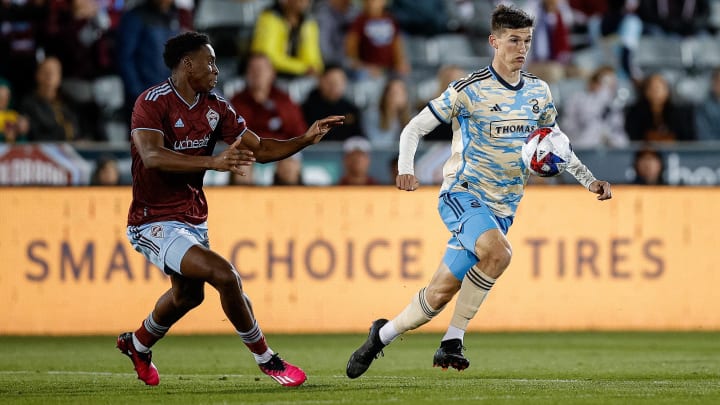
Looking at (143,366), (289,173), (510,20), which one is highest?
(510,20)

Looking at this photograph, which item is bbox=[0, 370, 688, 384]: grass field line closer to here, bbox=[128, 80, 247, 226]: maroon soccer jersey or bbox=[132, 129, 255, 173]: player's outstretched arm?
bbox=[128, 80, 247, 226]: maroon soccer jersey

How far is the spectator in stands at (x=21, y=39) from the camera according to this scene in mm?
14789

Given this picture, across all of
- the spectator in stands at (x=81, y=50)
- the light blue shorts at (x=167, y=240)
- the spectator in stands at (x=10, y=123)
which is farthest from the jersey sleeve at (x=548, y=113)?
the spectator in stands at (x=81, y=50)

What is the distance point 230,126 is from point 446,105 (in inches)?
54.0

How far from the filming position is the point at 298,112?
47.8ft

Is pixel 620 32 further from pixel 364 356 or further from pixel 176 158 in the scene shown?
pixel 176 158

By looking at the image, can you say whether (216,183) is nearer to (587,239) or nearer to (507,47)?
(587,239)

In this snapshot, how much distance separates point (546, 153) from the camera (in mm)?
7977

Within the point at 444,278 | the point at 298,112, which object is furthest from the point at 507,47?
the point at 298,112

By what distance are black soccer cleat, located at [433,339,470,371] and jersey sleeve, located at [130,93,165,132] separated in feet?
7.10

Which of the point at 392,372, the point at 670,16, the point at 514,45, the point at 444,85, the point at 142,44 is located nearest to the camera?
the point at 514,45

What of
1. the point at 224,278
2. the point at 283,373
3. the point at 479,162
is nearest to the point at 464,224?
the point at 479,162

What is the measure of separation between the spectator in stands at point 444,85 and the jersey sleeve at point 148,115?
6.73m

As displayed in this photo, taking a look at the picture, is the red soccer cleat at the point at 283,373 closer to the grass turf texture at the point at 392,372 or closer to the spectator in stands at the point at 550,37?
the grass turf texture at the point at 392,372
